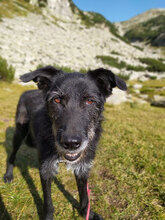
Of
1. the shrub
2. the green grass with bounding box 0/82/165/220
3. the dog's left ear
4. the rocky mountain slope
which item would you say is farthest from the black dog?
the rocky mountain slope

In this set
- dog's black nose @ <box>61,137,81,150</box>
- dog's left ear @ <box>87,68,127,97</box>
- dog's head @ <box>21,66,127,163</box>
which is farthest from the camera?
dog's left ear @ <box>87,68,127,97</box>

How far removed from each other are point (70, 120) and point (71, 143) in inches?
16.3

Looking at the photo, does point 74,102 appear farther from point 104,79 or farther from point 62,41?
point 62,41

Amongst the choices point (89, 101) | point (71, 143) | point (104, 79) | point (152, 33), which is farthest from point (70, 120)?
point (152, 33)

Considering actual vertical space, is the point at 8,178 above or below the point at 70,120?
below

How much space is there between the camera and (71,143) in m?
2.30

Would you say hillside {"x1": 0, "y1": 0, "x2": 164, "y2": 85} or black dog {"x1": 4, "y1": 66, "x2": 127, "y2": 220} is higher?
hillside {"x1": 0, "y1": 0, "x2": 164, "y2": 85}

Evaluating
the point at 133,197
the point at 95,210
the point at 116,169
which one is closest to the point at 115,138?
the point at 116,169

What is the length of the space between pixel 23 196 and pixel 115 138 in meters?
4.04

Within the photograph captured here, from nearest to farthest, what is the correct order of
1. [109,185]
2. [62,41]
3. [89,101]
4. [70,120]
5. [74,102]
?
[70,120] < [74,102] < [89,101] < [109,185] < [62,41]

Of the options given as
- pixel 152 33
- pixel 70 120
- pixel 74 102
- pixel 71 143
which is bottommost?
pixel 71 143

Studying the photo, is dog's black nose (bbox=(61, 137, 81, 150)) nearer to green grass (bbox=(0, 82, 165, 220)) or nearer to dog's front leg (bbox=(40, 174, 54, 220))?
dog's front leg (bbox=(40, 174, 54, 220))

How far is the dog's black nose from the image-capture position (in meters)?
2.29

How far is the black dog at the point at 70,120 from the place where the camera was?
8.23 ft
